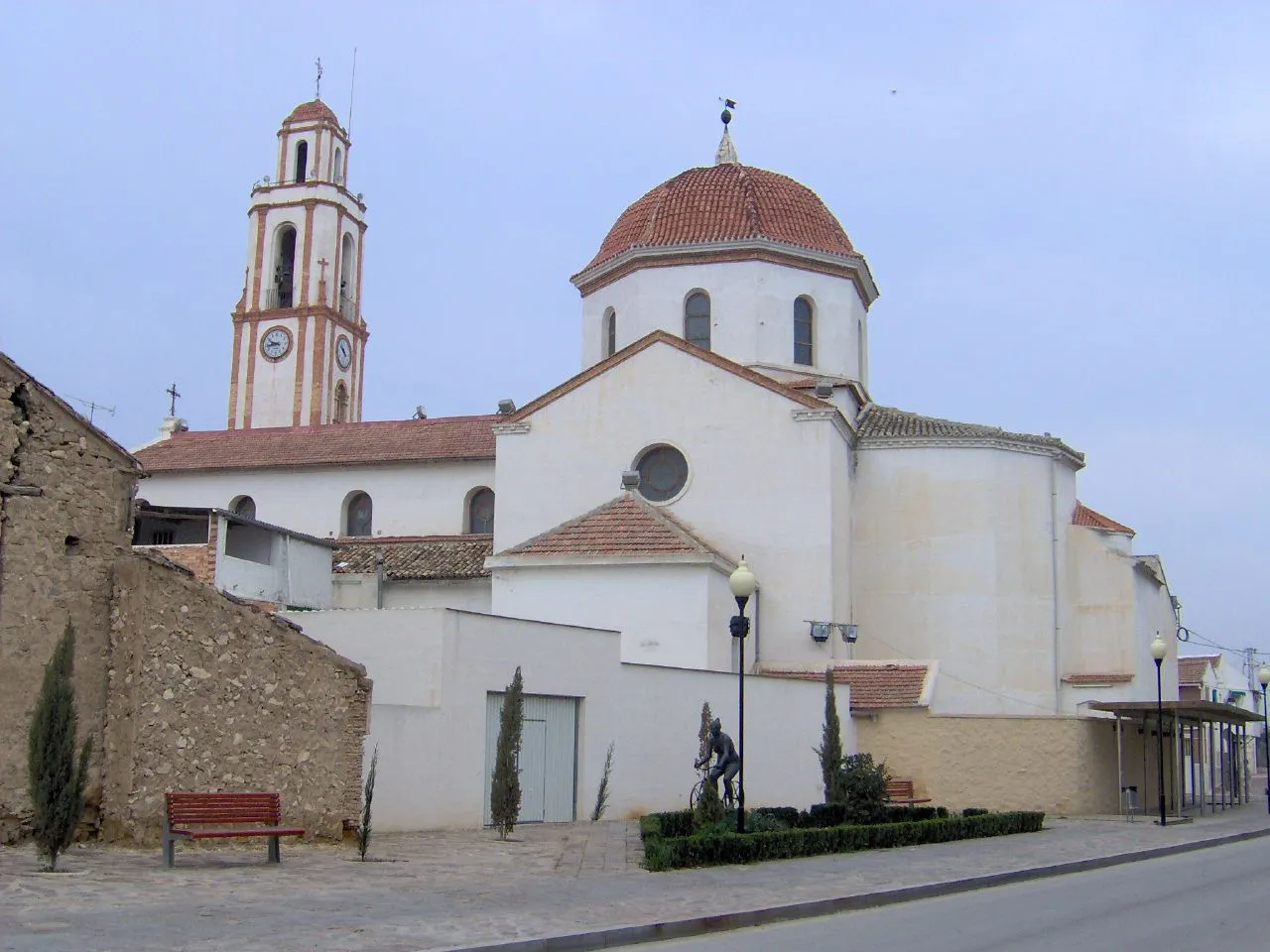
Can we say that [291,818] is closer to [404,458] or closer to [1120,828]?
[1120,828]

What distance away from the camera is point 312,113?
187ft

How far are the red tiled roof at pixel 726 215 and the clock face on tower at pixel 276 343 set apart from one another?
2069 cm

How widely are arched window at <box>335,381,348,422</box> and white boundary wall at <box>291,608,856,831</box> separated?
31580mm

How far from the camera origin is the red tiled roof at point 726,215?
117 feet

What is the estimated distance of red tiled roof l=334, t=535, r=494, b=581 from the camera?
3494 centimetres

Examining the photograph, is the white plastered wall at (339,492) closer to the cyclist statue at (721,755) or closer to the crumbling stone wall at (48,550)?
the cyclist statue at (721,755)

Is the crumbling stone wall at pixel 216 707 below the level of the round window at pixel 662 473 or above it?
below

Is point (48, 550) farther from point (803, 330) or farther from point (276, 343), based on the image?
point (276, 343)

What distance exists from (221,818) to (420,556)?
2143 centimetres

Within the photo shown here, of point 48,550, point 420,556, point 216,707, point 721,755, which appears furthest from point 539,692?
point 420,556

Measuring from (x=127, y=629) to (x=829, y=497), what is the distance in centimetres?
1768

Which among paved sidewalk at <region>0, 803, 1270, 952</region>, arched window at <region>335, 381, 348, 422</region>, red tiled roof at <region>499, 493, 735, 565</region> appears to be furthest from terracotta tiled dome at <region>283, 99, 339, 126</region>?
paved sidewalk at <region>0, 803, 1270, 952</region>

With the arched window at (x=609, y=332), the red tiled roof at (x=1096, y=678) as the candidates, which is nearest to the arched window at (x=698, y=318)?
the arched window at (x=609, y=332)

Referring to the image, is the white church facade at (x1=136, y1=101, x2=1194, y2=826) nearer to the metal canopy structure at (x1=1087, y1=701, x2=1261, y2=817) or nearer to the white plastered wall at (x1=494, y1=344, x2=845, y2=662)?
the white plastered wall at (x1=494, y1=344, x2=845, y2=662)
